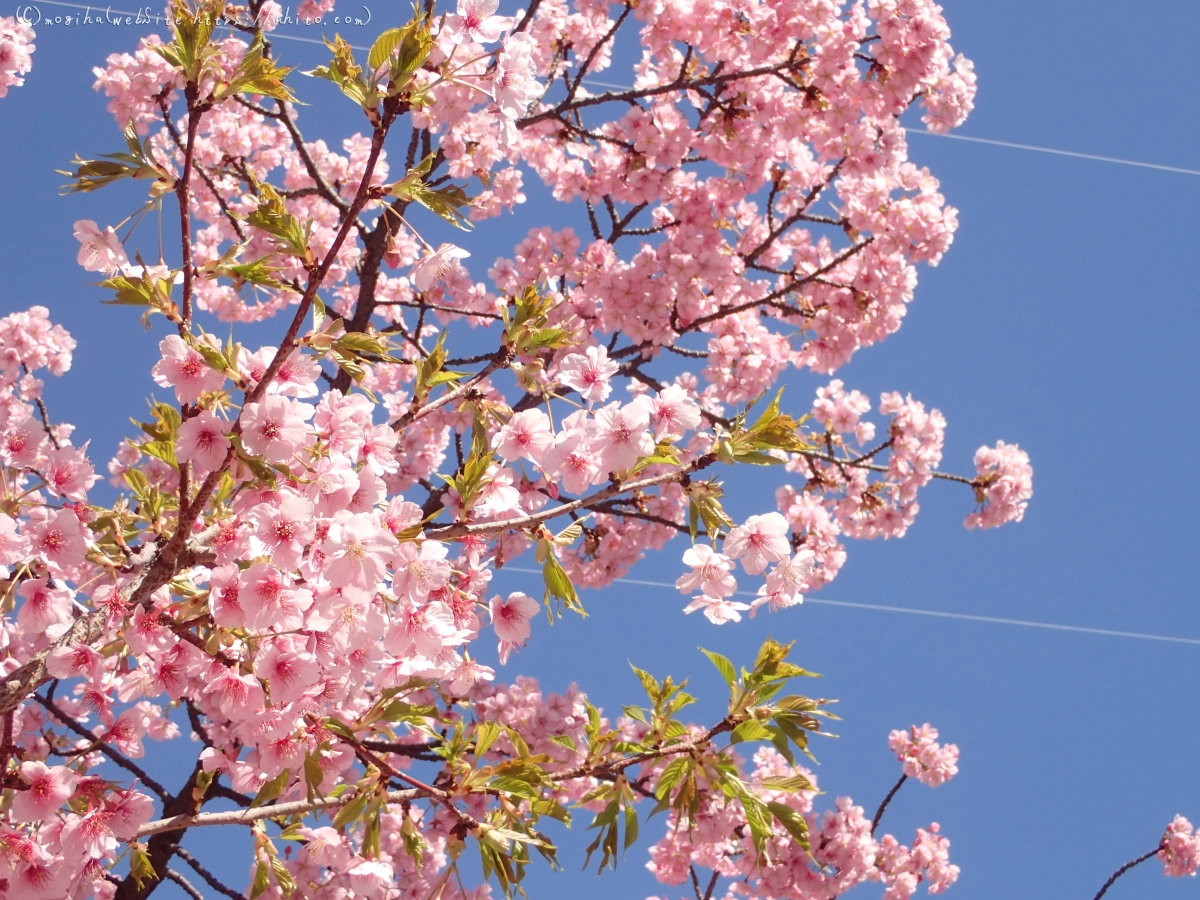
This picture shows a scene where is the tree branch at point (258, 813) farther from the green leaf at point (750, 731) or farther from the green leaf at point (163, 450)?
the green leaf at point (163, 450)

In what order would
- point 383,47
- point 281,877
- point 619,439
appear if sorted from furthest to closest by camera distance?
point 281,877 → point 619,439 → point 383,47

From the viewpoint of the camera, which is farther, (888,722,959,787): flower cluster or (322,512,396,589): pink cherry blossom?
(888,722,959,787): flower cluster

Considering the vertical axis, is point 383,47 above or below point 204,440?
above

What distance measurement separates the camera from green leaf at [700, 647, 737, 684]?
2.75 m

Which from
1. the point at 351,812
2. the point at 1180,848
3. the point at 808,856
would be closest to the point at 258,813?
the point at 351,812

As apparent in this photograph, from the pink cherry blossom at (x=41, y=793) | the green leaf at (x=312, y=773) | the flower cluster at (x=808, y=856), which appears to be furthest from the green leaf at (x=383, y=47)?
the flower cluster at (x=808, y=856)

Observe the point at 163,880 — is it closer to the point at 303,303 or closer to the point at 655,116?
the point at 303,303

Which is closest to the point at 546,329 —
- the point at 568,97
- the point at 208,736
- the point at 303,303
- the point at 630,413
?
the point at 630,413

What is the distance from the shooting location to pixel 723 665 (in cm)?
276

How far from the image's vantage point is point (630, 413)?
2.45m

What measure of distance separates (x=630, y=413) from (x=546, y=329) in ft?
1.58

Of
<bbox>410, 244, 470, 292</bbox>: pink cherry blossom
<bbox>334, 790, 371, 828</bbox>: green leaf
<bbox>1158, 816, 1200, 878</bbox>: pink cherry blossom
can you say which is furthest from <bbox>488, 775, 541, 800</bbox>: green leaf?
<bbox>1158, 816, 1200, 878</bbox>: pink cherry blossom

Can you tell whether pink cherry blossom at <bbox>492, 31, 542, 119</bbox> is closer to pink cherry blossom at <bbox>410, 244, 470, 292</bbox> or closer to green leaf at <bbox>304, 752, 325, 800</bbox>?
pink cherry blossom at <bbox>410, 244, 470, 292</bbox>

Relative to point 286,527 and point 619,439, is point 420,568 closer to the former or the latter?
point 286,527
